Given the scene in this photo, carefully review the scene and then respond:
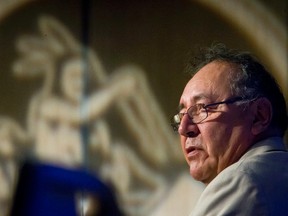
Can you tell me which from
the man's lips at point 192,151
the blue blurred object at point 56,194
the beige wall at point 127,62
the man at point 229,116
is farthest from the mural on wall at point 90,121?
the blue blurred object at point 56,194

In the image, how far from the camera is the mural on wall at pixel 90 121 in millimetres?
6254

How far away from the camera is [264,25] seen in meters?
6.18

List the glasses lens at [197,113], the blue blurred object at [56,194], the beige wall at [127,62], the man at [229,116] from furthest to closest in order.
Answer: the beige wall at [127,62] → the glasses lens at [197,113] → the man at [229,116] → the blue blurred object at [56,194]

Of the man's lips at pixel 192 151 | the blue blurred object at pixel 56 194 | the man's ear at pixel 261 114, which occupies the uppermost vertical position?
the blue blurred object at pixel 56 194

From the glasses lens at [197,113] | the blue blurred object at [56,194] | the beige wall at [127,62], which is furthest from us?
the beige wall at [127,62]

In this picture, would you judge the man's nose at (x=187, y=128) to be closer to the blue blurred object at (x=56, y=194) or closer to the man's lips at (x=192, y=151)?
the man's lips at (x=192, y=151)

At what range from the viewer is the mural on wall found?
6254mm

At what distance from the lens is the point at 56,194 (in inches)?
93.4

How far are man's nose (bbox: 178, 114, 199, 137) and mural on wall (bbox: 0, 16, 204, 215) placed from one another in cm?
300

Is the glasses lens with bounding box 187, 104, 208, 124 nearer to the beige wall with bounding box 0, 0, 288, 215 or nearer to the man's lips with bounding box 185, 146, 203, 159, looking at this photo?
the man's lips with bounding box 185, 146, 203, 159

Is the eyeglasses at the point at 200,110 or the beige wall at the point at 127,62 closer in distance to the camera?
the eyeglasses at the point at 200,110

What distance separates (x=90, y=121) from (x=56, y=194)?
3944 mm

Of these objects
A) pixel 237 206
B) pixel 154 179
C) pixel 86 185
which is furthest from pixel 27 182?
pixel 154 179

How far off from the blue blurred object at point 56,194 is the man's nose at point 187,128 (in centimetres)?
76
